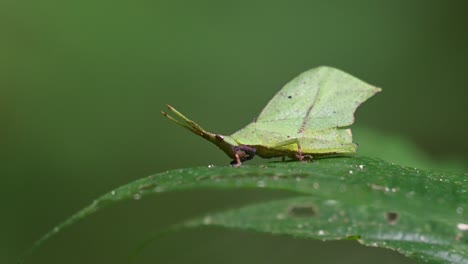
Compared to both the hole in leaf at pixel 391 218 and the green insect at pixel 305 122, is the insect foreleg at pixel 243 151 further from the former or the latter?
the hole in leaf at pixel 391 218

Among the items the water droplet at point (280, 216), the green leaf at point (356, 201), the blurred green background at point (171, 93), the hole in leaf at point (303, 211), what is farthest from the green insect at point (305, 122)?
the blurred green background at point (171, 93)

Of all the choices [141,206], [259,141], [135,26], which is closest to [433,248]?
[259,141]

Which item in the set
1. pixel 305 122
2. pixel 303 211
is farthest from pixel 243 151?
pixel 303 211

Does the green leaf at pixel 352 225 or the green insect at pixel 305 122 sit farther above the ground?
the green insect at pixel 305 122

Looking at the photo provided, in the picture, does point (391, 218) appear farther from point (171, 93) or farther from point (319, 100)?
point (171, 93)

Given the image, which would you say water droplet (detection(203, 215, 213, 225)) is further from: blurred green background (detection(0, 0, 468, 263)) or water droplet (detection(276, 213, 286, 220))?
blurred green background (detection(0, 0, 468, 263))


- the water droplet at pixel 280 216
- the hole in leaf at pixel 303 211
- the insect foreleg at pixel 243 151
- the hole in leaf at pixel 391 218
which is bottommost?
the hole in leaf at pixel 391 218

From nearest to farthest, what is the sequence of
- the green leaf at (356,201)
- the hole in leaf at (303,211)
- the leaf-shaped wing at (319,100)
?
1. the green leaf at (356,201)
2. the hole in leaf at (303,211)
3. the leaf-shaped wing at (319,100)
